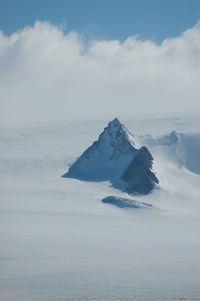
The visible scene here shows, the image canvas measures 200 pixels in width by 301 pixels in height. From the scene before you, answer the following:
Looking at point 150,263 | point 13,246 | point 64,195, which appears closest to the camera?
point 150,263

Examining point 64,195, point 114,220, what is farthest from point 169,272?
point 64,195

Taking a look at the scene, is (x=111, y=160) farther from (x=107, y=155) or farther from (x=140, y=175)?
(x=140, y=175)

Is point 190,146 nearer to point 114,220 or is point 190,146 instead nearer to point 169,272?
point 114,220

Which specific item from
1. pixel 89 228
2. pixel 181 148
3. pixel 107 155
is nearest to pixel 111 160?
pixel 107 155

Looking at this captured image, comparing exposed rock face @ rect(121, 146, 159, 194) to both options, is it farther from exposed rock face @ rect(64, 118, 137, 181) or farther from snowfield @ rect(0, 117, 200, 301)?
exposed rock face @ rect(64, 118, 137, 181)

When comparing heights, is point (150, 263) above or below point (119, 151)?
below

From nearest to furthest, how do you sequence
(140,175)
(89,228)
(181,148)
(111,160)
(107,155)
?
(89,228) → (140,175) → (111,160) → (107,155) → (181,148)

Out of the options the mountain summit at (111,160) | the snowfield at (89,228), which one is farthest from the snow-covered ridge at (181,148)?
the mountain summit at (111,160)
